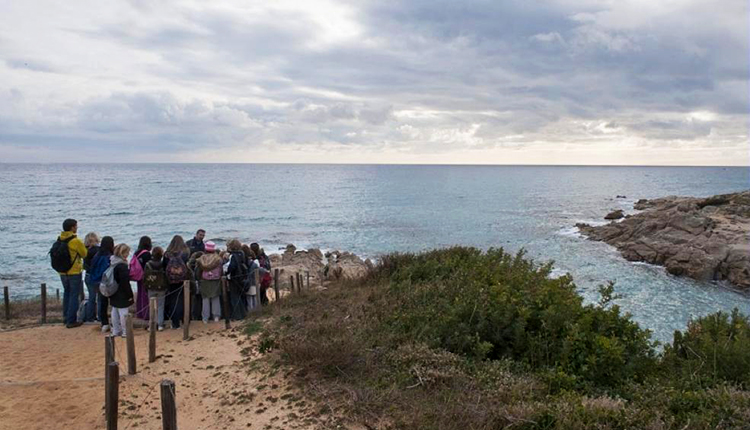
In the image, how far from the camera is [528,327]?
9.41 meters

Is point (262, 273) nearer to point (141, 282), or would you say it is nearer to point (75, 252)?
point (141, 282)

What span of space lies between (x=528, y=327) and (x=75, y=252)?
961 centimetres

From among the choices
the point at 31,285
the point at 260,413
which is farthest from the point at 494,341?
the point at 31,285

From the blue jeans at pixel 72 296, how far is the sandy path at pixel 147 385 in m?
0.57

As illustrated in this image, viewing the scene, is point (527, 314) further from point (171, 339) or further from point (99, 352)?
point (99, 352)

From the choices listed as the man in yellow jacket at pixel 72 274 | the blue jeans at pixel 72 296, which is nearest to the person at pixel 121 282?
the man in yellow jacket at pixel 72 274

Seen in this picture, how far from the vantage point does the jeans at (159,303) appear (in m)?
11.1

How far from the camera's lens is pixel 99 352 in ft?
32.8

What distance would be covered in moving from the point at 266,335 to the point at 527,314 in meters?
5.38

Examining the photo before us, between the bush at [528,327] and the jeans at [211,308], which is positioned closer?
the bush at [528,327]

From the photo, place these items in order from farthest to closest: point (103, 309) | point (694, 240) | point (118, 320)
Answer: point (694, 240) < point (103, 309) < point (118, 320)

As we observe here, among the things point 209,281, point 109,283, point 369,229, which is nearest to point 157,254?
point 109,283

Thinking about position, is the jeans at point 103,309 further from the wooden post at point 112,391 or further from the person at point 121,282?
the wooden post at point 112,391

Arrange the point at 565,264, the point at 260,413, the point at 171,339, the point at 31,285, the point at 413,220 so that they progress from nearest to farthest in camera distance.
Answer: the point at 260,413 < the point at 171,339 < the point at 31,285 < the point at 565,264 < the point at 413,220
